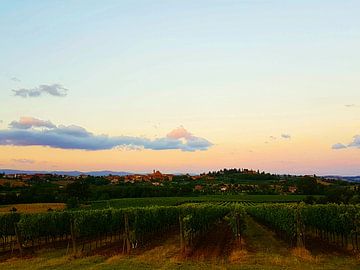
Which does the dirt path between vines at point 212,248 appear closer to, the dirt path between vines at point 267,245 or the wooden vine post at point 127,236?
the dirt path between vines at point 267,245

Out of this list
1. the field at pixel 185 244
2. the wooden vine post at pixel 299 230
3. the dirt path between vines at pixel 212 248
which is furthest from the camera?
the wooden vine post at pixel 299 230

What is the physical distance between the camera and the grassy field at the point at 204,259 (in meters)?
21.1

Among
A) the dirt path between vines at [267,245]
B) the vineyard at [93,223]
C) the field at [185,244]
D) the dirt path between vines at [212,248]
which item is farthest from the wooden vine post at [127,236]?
the dirt path between vines at [267,245]

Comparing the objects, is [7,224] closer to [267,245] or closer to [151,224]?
[151,224]

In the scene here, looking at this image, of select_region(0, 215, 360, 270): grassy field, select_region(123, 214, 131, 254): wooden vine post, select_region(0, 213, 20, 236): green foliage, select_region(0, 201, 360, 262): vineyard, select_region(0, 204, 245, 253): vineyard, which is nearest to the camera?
select_region(0, 215, 360, 270): grassy field

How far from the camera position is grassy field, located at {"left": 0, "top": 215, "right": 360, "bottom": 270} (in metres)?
21.1

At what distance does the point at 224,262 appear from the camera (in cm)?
2248

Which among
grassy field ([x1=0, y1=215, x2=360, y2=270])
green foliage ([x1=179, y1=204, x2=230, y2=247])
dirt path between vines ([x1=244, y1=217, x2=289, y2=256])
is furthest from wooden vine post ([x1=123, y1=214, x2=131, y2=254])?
dirt path between vines ([x1=244, y1=217, x2=289, y2=256])

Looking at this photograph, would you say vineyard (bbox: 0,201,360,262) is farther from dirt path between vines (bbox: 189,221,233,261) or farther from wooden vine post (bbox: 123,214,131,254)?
dirt path between vines (bbox: 189,221,233,261)

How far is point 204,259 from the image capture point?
939 inches

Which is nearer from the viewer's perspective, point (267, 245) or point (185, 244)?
point (185, 244)

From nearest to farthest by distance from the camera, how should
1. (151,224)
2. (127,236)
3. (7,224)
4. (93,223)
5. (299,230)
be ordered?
(127,236) < (299,230) < (93,223) < (7,224) < (151,224)

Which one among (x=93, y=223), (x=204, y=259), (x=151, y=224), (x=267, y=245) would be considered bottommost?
(x=267, y=245)

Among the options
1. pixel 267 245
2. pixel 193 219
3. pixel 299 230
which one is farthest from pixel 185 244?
pixel 299 230
